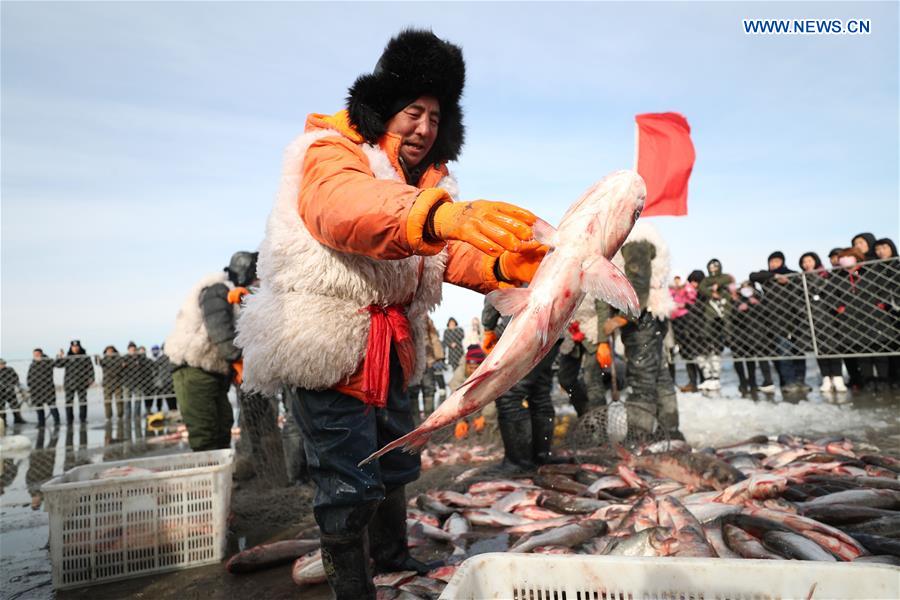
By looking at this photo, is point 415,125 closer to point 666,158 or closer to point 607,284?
point 607,284

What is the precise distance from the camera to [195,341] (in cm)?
493

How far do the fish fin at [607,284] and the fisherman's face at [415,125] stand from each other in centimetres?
122

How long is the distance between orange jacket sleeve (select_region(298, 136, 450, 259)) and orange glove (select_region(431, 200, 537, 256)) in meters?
0.05

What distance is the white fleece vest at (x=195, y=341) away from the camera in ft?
16.2

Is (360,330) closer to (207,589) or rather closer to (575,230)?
(575,230)

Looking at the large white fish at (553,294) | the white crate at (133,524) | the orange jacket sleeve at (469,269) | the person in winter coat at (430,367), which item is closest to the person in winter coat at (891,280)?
the person in winter coat at (430,367)

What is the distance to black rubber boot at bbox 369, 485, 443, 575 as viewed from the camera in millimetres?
2945

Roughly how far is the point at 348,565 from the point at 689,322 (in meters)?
10.1

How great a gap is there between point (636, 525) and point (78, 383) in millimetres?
14756

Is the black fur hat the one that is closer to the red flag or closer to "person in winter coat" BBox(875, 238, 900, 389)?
the red flag

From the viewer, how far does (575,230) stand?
1618mm

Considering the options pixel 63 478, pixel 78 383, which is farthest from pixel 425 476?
pixel 78 383

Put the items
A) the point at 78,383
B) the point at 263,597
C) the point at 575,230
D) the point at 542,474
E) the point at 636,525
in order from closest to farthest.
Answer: the point at 575,230 < the point at 263,597 < the point at 636,525 < the point at 542,474 < the point at 78,383

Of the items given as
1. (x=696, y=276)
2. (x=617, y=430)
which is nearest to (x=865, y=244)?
(x=696, y=276)
